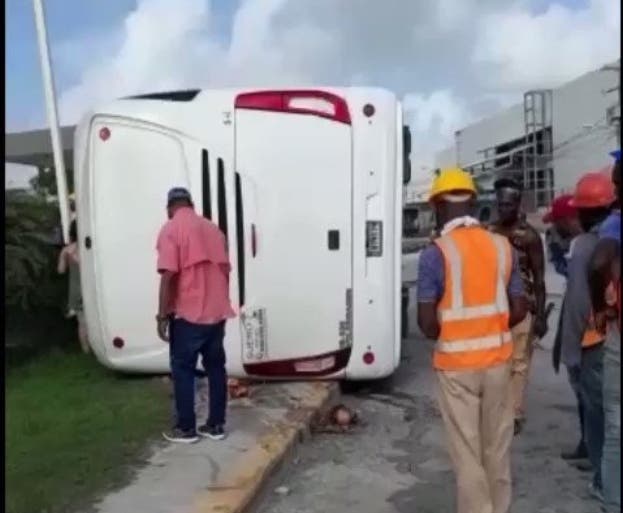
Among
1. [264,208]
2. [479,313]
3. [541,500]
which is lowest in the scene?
[541,500]

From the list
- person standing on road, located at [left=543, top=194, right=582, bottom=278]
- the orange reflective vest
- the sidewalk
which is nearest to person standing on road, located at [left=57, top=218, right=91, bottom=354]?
the sidewalk

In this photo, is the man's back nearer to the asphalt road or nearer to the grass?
the asphalt road

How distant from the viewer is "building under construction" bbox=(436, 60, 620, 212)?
1218 inches

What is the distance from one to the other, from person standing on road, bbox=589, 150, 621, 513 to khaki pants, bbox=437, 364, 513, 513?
52 centimetres

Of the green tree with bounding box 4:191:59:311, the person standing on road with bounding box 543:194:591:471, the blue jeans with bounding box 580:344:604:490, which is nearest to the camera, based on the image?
the blue jeans with bounding box 580:344:604:490

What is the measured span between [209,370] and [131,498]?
1.60 m

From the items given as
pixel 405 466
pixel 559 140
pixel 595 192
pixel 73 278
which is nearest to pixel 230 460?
pixel 405 466

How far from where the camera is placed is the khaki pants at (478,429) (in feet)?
17.3

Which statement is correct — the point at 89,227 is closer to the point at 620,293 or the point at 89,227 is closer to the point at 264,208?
the point at 264,208

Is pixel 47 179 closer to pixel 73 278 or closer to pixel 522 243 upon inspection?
pixel 73 278

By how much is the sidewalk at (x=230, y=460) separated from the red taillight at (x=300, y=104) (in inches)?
86.5

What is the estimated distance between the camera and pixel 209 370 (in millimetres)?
7570

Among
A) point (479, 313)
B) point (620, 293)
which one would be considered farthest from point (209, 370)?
point (620, 293)

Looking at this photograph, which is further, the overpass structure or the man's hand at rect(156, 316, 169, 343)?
the overpass structure
